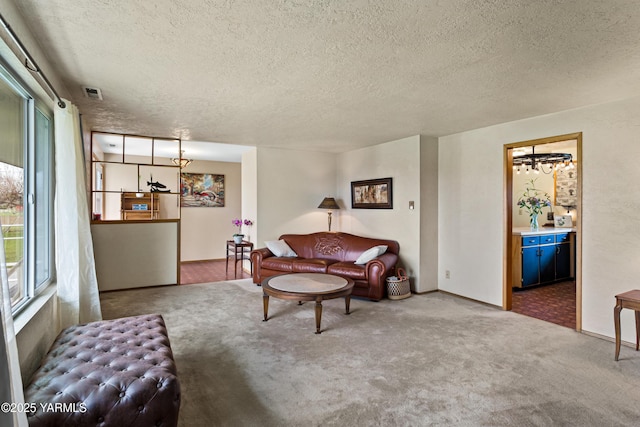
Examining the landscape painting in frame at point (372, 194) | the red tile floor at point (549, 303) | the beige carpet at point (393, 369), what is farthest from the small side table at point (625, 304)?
the landscape painting in frame at point (372, 194)

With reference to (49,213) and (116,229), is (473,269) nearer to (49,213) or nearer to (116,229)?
(49,213)

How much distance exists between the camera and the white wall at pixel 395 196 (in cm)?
519

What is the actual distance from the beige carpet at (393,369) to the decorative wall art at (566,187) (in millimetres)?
3955

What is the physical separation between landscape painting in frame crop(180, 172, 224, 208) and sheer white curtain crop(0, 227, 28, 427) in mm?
6965

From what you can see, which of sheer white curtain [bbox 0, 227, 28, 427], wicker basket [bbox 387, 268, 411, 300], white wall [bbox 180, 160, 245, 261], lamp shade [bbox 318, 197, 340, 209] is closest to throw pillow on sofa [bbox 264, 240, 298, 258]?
lamp shade [bbox 318, 197, 340, 209]

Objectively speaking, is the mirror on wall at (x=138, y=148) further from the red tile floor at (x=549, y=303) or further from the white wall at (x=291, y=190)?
the red tile floor at (x=549, y=303)

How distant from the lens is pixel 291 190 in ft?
21.3

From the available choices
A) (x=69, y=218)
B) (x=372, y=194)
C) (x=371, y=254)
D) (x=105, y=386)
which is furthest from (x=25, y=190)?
(x=372, y=194)

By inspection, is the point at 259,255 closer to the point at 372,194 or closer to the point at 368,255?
the point at 368,255

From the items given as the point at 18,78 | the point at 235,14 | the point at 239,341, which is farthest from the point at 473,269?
the point at 18,78

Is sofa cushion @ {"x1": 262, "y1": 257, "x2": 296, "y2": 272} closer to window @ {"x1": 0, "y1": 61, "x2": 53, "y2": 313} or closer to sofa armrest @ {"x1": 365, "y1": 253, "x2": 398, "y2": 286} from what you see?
sofa armrest @ {"x1": 365, "y1": 253, "x2": 398, "y2": 286}

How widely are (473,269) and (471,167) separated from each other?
1432 mm

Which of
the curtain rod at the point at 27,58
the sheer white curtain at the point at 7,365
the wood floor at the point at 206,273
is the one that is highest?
the curtain rod at the point at 27,58

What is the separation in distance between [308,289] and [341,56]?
A: 2.35m
